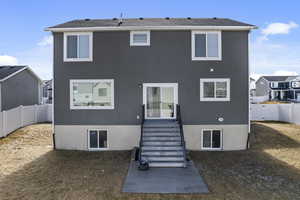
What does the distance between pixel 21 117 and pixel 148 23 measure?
12164mm

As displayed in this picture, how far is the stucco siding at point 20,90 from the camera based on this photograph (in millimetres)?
16812

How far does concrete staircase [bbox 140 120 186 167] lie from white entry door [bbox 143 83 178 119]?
3.05 ft

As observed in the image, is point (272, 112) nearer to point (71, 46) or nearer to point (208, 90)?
point (208, 90)

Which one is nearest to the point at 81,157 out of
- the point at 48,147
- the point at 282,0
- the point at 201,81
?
the point at 48,147

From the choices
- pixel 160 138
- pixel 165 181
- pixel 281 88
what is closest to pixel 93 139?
pixel 160 138

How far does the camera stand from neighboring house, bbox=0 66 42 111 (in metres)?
16.8

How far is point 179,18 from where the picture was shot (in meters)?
13.2

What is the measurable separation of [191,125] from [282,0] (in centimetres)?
1125

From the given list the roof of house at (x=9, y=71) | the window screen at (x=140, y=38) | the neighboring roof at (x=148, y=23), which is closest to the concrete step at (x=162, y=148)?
the window screen at (x=140, y=38)

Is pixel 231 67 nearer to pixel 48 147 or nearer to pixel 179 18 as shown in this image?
pixel 179 18

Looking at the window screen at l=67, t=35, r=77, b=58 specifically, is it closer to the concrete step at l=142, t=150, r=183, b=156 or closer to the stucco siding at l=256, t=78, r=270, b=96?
the concrete step at l=142, t=150, r=183, b=156

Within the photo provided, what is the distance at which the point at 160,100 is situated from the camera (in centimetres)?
1172

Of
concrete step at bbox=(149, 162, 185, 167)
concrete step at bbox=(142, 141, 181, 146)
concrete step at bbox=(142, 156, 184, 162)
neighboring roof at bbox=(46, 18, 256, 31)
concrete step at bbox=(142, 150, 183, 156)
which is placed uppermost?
neighboring roof at bbox=(46, 18, 256, 31)

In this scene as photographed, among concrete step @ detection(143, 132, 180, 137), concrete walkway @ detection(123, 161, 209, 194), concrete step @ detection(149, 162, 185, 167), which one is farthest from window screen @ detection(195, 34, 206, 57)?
concrete walkway @ detection(123, 161, 209, 194)
